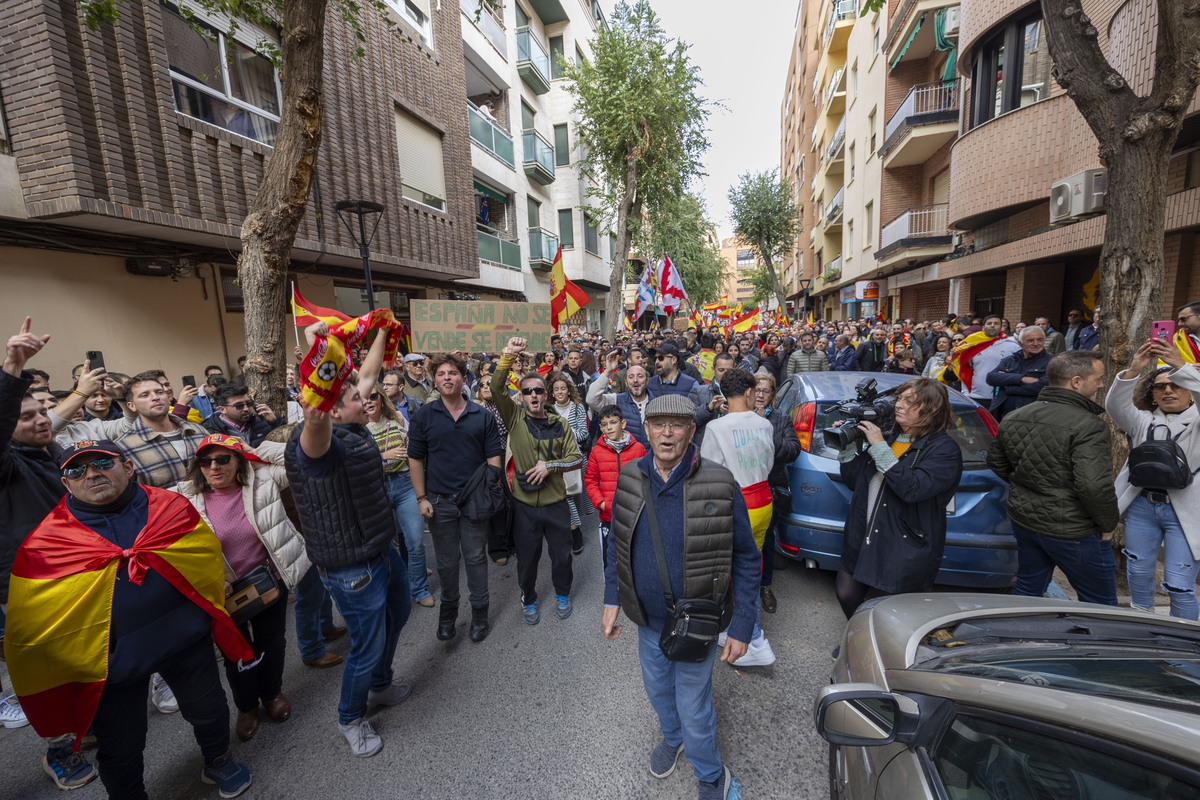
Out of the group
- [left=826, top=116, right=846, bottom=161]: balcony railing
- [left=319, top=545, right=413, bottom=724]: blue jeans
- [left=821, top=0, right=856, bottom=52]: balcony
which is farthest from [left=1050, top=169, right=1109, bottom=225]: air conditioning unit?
[left=821, top=0, right=856, bottom=52]: balcony

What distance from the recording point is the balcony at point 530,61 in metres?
18.1

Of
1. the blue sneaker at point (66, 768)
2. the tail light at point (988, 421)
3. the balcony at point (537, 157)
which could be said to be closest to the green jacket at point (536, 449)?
the blue sneaker at point (66, 768)

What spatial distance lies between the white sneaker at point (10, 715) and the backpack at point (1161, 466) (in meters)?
6.62

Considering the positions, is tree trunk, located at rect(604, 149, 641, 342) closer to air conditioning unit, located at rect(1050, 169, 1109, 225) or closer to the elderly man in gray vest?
air conditioning unit, located at rect(1050, 169, 1109, 225)

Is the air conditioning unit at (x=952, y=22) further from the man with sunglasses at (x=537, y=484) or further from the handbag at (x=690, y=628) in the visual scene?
the handbag at (x=690, y=628)

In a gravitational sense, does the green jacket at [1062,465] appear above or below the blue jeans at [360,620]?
above

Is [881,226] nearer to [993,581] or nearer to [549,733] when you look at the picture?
[993,581]

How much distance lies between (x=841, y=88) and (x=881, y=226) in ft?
38.1

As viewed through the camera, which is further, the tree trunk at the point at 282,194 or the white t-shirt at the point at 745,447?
the tree trunk at the point at 282,194

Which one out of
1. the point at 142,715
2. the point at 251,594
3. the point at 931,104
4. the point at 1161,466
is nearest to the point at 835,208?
the point at 931,104

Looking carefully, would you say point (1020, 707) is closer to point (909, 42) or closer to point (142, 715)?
point (142, 715)

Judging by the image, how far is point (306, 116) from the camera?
15.2 feet

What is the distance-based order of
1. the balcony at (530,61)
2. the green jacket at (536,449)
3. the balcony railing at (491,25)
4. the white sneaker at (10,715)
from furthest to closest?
1. the balcony at (530,61)
2. the balcony railing at (491,25)
3. the green jacket at (536,449)
4. the white sneaker at (10,715)

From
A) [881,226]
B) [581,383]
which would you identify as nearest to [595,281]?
[881,226]
